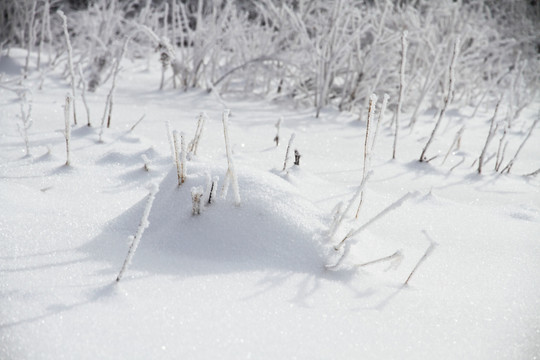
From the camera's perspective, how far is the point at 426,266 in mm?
1001

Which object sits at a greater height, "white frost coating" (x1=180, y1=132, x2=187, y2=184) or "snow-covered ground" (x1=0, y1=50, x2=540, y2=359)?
"white frost coating" (x1=180, y1=132, x2=187, y2=184)

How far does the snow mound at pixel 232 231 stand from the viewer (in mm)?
860

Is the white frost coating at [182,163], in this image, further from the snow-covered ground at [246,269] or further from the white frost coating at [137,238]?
the white frost coating at [137,238]

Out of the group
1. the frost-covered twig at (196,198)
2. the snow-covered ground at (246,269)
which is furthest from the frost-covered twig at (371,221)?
the frost-covered twig at (196,198)

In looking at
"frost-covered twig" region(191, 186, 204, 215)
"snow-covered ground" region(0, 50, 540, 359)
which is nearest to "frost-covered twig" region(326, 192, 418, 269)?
"snow-covered ground" region(0, 50, 540, 359)

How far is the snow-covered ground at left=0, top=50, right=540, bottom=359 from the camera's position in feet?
2.16

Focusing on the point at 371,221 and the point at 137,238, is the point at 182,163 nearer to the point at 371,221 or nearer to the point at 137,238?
the point at 137,238

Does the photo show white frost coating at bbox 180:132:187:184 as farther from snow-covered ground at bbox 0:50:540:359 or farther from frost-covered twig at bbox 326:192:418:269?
frost-covered twig at bbox 326:192:418:269

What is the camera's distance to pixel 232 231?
913 mm

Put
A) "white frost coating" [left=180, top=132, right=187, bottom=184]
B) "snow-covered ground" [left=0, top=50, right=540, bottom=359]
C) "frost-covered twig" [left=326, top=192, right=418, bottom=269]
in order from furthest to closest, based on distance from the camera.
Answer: "white frost coating" [left=180, top=132, right=187, bottom=184]
"frost-covered twig" [left=326, top=192, right=418, bottom=269]
"snow-covered ground" [left=0, top=50, right=540, bottom=359]

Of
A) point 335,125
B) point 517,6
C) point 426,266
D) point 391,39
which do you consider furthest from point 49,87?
point 517,6

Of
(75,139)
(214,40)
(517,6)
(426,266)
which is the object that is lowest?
(426,266)

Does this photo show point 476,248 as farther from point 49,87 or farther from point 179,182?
point 49,87

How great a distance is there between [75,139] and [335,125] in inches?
56.8
